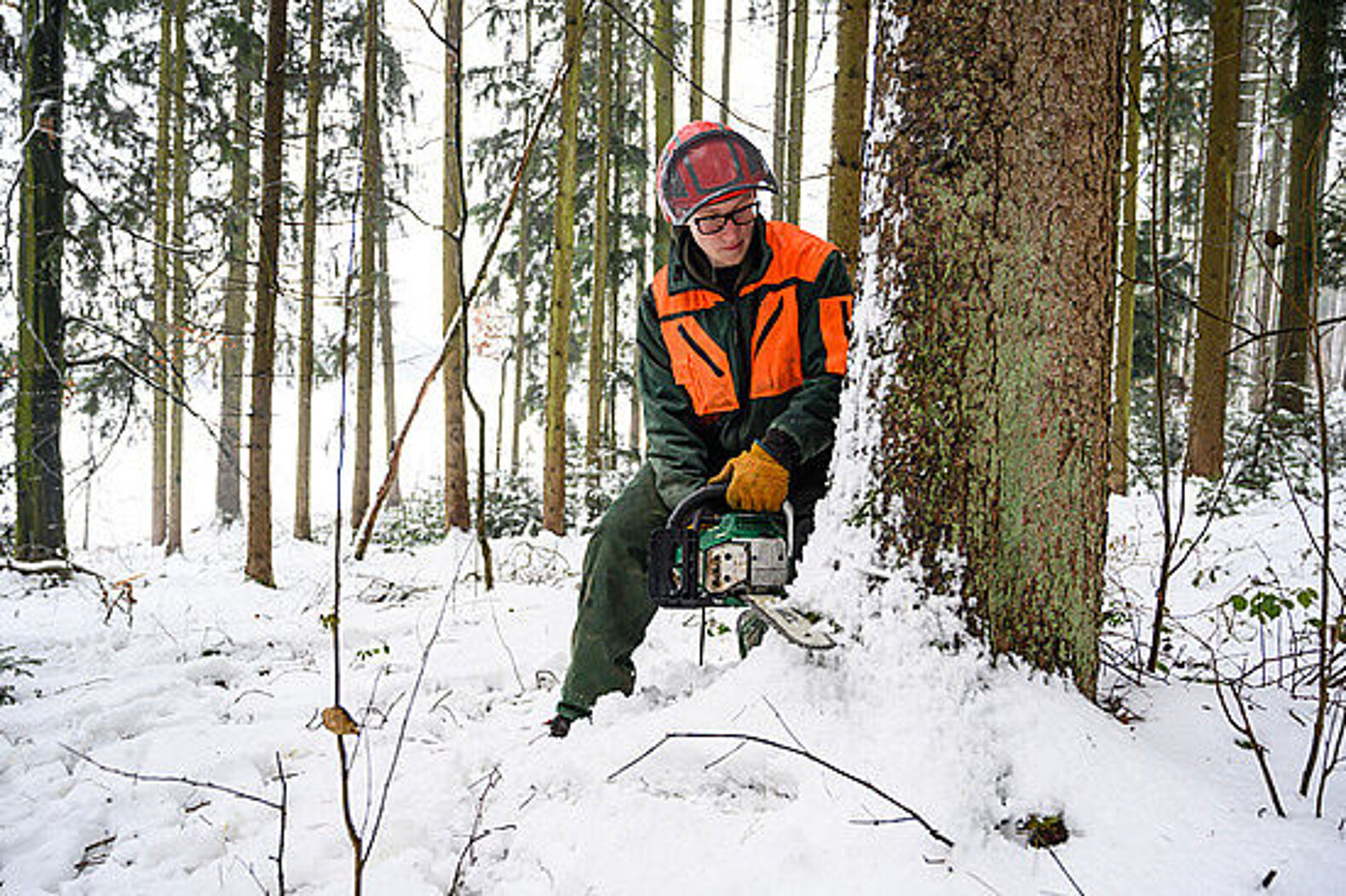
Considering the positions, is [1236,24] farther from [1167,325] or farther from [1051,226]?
[1051,226]

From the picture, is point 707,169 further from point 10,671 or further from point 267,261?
point 267,261

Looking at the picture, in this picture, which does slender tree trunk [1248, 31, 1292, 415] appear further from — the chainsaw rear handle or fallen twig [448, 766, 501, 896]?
fallen twig [448, 766, 501, 896]

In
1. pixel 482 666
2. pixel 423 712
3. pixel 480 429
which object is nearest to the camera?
pixel 480 429

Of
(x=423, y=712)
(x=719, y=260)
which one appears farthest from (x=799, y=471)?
(x=423, y=712)

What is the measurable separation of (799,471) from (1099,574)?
1077 millimetres

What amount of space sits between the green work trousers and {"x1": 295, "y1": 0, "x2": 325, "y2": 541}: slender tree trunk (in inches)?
252

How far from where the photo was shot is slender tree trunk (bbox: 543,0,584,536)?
828 cm

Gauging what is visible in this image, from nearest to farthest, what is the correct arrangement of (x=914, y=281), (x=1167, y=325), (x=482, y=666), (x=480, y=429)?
(x=914, y=281), (x=480, y=429), (x=482, y=666), (x=1167, y=325)

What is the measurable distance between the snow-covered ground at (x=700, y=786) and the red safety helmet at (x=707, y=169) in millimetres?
1565

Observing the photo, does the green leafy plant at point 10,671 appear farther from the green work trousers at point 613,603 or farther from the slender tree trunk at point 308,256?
the slender tree trunk at point 308,256

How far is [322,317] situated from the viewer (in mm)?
13414

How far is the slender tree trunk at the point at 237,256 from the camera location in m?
7.25

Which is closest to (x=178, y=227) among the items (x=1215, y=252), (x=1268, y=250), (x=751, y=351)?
(x=751, y=351)

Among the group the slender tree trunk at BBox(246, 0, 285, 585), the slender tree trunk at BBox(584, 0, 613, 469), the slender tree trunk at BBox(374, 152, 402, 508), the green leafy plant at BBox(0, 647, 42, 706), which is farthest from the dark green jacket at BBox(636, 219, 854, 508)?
the slender tree trunk at BBox(374, 152, 402, 508)
